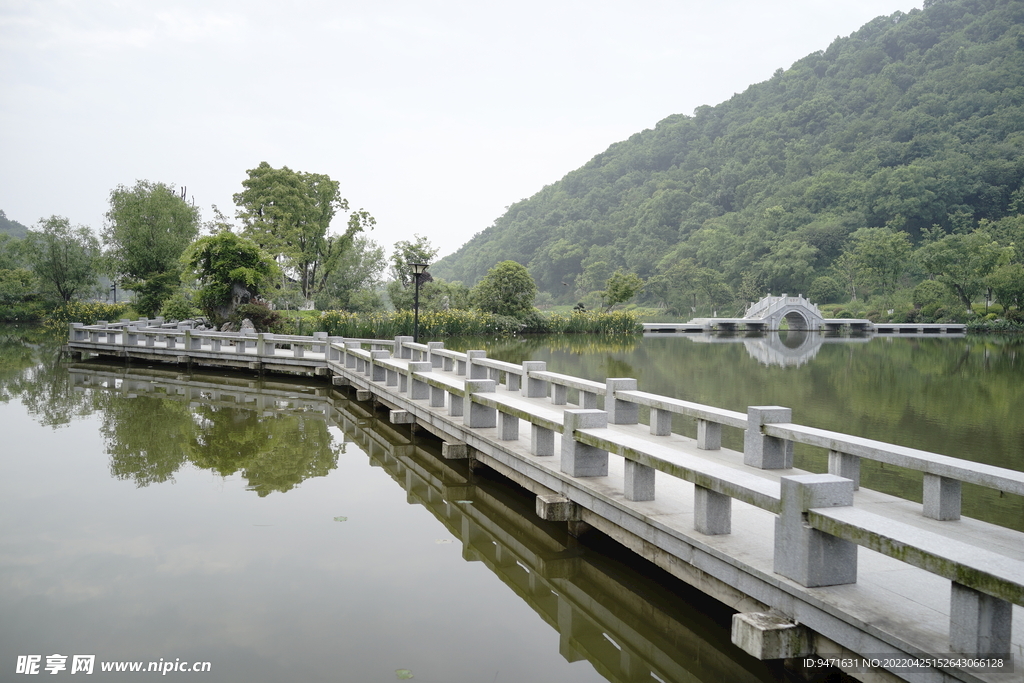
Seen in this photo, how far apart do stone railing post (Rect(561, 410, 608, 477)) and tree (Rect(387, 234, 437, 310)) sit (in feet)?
113

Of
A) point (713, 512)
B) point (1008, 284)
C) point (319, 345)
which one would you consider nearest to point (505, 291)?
point (319, 345)

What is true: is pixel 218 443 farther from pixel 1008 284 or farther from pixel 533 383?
pixel 1008 284

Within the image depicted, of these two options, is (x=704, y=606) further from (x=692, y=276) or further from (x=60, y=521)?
(x=692, y=276)

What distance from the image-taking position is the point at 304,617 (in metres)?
4.86

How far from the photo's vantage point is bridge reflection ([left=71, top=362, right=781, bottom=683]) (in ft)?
14.2

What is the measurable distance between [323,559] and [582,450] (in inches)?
97.6

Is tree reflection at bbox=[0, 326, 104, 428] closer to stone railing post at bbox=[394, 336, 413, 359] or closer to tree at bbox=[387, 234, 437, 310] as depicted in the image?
stone railing post at bbox=[394, 336, 413, 359]

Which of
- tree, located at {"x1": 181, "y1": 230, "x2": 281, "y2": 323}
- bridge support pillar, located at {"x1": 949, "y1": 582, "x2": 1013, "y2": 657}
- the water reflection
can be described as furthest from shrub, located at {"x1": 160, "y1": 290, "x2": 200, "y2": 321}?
bridge support pillar, located at {"x1": 949, "y1": 582, "x2": 1013, "y2": 657}

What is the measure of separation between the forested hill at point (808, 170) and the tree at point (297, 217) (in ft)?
145

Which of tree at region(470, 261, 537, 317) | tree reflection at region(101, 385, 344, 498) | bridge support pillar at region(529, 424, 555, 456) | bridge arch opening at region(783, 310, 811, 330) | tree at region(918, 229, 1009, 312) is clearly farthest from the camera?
bridge arch opening at region(783, 310, 811, 330)

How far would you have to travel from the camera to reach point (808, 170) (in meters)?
90.8

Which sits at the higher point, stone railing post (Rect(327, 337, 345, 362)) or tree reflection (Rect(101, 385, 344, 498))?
stone railing post (Rect(327, 337, 345, 362))

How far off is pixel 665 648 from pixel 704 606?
1.98 ft
